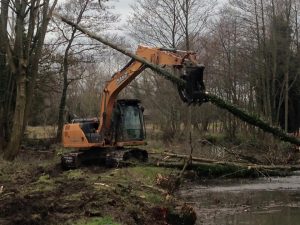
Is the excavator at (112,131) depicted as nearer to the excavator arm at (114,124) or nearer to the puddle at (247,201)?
the excavator arm at (114,124)

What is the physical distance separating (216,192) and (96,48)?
26.4 meters

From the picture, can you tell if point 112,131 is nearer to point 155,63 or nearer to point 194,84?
point 155,63

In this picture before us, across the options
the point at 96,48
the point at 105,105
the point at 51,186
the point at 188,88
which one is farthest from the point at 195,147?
the point at 96,48

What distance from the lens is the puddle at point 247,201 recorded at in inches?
521

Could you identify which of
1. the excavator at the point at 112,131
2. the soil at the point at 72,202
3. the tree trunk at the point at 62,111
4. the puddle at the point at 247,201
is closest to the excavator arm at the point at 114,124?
the excavator at the point at 112,131

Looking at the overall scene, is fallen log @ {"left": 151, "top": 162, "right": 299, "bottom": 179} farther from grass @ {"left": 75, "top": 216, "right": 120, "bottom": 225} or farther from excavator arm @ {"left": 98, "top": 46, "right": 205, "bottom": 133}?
grass @ {"left": 75, "top": 216, "right": 120, "bottom": 225}

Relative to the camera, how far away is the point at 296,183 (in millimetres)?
20078

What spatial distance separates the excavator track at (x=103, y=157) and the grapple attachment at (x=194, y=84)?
562cm

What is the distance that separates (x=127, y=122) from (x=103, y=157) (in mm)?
1721

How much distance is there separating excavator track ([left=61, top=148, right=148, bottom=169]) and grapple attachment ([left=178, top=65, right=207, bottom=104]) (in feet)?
18.4

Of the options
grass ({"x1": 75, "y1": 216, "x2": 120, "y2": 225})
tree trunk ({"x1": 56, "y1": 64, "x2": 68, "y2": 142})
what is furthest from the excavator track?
tree trunk ({"x1": 56, "y1": 64, "x2": 68, "y2": 142})

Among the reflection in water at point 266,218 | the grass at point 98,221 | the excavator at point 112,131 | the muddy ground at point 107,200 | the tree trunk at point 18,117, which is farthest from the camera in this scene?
the tree trunk at point 18,117

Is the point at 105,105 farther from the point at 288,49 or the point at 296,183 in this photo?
the point at 288,49

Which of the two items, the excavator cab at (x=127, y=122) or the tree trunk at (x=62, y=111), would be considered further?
the tree trunk at (x=62, y=111)
